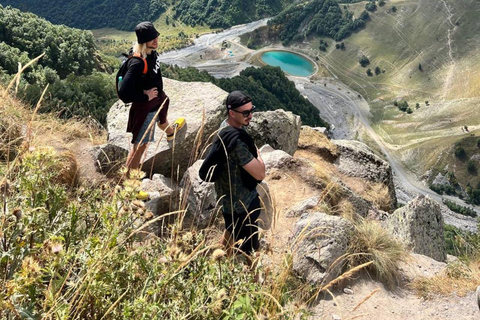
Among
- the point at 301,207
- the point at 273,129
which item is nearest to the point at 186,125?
the point at 273,129

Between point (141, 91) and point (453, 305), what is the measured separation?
573 cm

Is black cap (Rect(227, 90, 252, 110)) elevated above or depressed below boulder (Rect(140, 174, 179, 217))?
above

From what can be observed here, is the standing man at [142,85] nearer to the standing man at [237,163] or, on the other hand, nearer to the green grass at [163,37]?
the standing man at [237,163]

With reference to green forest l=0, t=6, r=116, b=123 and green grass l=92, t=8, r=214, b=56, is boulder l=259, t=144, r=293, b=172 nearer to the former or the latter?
green forest l=0, t=6, r=116, b=123

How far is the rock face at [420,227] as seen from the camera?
794 centimetres

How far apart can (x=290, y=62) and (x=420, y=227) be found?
567 ft

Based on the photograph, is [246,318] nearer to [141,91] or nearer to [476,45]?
[141,91]

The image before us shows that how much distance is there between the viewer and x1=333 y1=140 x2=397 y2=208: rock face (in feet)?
40.5

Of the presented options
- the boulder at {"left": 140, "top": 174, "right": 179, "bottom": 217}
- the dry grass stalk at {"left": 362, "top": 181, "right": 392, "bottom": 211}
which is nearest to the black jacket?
the boulder at {"left": 140, "top": 174, "right": 179, "bottom": 217}

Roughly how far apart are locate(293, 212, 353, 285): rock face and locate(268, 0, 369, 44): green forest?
188142 mm

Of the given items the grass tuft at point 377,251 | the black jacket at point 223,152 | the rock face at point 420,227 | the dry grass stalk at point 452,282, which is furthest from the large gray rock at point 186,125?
the rock face at point 420,227

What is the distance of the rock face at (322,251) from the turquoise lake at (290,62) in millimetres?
161410

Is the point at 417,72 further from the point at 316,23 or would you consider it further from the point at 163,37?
the point at 163,37

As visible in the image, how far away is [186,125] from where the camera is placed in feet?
27.0
